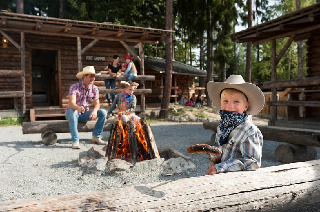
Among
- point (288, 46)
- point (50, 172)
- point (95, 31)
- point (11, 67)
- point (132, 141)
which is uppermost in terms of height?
point (95, 31)

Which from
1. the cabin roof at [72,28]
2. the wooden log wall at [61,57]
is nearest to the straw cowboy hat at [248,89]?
the cabin roof at [72,28]

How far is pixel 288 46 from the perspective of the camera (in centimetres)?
931

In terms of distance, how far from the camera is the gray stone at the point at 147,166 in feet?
14.1

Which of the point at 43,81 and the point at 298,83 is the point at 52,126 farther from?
the point at 43,81

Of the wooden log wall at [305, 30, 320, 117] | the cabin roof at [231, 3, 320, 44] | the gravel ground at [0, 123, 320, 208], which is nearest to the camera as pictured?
the gravel ground at [0, 123, 320, 208]

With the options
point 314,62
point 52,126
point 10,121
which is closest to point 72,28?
point 10,121

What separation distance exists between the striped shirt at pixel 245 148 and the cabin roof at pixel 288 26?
21.2ft

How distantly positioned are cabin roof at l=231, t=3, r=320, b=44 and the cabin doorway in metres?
10.9

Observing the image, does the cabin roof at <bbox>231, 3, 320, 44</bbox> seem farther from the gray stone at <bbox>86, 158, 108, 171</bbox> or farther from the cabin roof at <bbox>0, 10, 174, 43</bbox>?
the gray stone at <bbox>86, 158, 108, 171</bbox>

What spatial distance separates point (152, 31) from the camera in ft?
38.3

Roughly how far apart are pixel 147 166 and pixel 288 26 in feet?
22.9

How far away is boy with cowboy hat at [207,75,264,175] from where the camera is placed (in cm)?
221

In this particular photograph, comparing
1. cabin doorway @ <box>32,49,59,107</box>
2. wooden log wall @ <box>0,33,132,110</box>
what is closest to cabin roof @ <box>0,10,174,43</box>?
wooden log wall @ <box>0,33,132,110</box>

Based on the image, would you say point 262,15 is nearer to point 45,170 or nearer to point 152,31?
point 152,31
